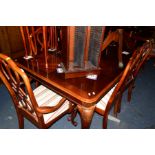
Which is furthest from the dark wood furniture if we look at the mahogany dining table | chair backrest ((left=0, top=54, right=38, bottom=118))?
chair backrest ((left=0, top=54, right=38, bottom=118))

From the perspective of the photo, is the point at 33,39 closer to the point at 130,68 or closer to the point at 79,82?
the point at 79,82

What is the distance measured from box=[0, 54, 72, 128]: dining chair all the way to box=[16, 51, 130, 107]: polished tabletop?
0.47 ft

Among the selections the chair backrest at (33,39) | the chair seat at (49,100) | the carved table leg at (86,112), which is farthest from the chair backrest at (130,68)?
the chair backrest at (33,39)

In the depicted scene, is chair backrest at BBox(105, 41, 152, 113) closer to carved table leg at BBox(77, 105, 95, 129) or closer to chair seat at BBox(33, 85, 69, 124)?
carved table leg at BBox(77, 105, 95, 129)

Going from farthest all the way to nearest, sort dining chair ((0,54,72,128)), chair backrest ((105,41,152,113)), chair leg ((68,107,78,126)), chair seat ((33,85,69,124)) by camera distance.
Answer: chair leg ((68,107,78,126))
chair seat ((33,85,69,124))
chair backrest ((105,41,152,113))
dining chair ((0,54,72,128))

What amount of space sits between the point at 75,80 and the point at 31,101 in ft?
1.38

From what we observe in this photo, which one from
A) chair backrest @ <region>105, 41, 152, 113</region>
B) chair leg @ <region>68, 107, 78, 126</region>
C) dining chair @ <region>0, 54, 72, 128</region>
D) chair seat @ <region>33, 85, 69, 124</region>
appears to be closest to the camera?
dining chair @ <region>0, 54, 72, 128</region>

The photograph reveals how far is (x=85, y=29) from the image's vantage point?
1.24m

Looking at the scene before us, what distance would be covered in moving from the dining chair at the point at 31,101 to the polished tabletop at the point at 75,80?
0.14 metres

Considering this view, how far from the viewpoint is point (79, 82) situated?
4.39ft

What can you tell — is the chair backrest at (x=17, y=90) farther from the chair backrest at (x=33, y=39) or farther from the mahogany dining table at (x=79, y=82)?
the chair backrest at (x=33, y=39)

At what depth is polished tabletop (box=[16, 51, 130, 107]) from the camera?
120 centimetres

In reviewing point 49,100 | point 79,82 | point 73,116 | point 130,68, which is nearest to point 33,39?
point 49,100

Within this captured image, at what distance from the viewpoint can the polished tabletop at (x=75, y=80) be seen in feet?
3.93
